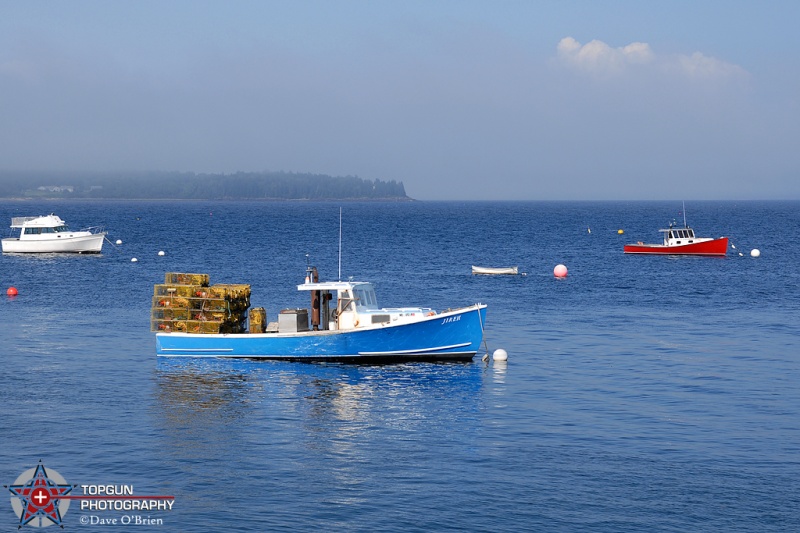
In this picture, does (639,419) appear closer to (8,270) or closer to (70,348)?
(70,348)

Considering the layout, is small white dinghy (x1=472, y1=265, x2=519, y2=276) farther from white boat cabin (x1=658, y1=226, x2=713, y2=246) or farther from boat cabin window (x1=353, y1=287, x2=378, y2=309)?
boat cabin window (x1=353, y1=287, x2=378, y2=309)

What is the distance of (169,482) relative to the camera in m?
25.9

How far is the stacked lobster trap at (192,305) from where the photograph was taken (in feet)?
140

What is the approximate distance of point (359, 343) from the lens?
41.7 m

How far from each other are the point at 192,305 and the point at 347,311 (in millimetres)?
6684

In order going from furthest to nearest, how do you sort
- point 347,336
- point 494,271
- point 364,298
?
point 494,271 < point 364,298 < point 347,336

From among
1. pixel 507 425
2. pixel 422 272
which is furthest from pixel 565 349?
pixel 422 272

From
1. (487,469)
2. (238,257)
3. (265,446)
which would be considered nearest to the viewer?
(487,469)

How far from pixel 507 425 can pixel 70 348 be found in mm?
22828
